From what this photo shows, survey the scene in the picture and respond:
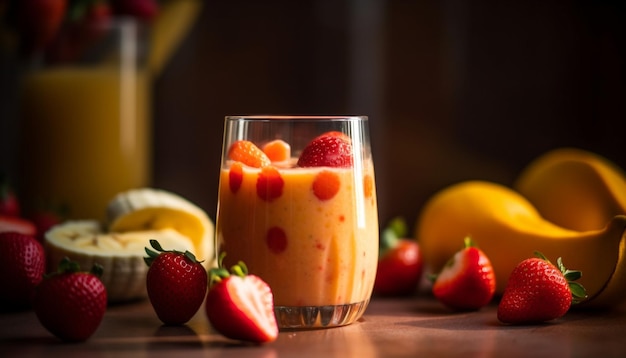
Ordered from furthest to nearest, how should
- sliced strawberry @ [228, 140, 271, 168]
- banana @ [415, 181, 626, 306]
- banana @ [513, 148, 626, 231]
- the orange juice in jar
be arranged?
the orange juice in jar, banana @ [513, 148, 626, 231], banana @ [415, 181, 626, 306], sliced strawberry @ [228, 140, 271, 168]

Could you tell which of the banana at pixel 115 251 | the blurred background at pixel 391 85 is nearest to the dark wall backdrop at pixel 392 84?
the blurred background at pixel 391 85

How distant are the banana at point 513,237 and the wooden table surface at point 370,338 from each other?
7cm

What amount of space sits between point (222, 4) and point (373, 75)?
44 centimetres

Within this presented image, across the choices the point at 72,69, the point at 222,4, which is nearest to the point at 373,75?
the point at 222,4

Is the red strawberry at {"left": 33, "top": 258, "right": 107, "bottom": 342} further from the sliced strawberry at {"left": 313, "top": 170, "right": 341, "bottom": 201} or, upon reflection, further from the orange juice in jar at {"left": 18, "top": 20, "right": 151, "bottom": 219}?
the orange juice in jar at {"left": 18, "top": 20, "right": 151, "bottom": 219}

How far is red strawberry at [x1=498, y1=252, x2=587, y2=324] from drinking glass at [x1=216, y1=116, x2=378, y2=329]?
207 mm

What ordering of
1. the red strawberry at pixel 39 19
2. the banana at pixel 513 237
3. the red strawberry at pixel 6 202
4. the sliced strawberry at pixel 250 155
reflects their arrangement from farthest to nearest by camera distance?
the red strawberry at pixel 39 19
the red strawberry at pixel 6 202
the banana at pixel 513 237
the sliced strawberry at pixel 250 155

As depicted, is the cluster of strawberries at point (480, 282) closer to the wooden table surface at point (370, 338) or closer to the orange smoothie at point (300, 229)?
the wooden table surface at point (370, 338)

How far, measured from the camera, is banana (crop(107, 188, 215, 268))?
1.55 meters

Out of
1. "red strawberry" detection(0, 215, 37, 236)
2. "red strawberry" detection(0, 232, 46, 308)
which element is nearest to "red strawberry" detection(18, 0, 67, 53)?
"red strawberry" detection(0, 215, 37, 236)

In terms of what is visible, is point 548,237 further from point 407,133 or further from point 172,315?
point 407,133

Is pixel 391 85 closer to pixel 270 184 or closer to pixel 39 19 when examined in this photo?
pixel 39 19

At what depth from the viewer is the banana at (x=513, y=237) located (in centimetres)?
135

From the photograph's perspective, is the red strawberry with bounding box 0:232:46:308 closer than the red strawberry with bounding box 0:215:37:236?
Yes
